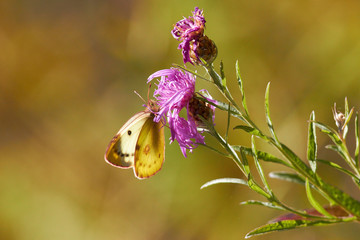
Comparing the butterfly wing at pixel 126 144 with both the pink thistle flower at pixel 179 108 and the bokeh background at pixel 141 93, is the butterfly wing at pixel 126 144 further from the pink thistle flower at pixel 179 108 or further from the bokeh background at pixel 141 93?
the bokeh background at pixel 141 93

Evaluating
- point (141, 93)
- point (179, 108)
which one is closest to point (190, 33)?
point (179, 108)

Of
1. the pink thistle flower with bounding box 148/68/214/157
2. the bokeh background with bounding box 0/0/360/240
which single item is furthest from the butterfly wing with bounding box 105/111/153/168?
the bokeh background with bounding box 0/0/360/240

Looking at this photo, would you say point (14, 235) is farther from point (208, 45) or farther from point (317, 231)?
point (208, 45)

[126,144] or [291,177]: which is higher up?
[126,144]

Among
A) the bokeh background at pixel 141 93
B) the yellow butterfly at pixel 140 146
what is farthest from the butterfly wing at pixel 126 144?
the bokeh background at pixel 141 93

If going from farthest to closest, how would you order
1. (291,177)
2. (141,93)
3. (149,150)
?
(141,93), (149,150), (291,177)

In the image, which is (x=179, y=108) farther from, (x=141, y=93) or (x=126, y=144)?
(x=141, y=93)

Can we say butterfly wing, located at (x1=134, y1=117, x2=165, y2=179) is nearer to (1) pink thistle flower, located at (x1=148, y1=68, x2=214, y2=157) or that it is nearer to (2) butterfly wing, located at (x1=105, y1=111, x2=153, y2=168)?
(2) butterfly wing, located at (x1=105, y1=111, x2=153, y2=168)
